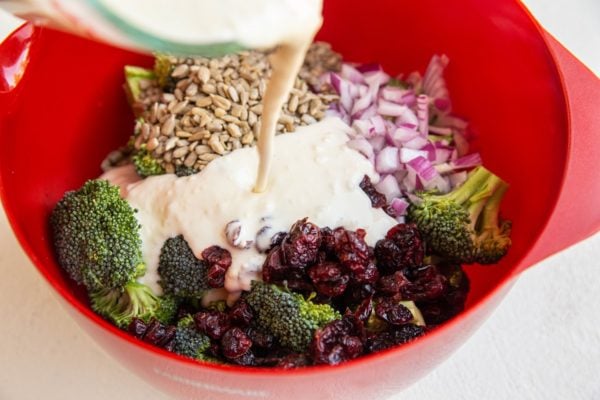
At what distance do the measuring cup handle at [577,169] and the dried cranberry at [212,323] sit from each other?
575 millimetres

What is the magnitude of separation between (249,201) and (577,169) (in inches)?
25.2

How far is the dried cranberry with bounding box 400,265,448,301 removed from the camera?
4.99ft

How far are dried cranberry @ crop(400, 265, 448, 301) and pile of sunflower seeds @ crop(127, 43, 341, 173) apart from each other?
450mm

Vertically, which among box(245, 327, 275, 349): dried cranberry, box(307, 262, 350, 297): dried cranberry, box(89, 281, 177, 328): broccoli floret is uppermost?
box(307, 262, 350, 297): dried cranberry

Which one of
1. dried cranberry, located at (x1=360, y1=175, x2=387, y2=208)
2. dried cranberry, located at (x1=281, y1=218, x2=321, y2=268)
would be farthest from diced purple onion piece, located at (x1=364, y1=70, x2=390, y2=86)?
dried cranberry, located at (x1=281, y1=218, x2=321, y2=268)

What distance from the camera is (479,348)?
1.65m

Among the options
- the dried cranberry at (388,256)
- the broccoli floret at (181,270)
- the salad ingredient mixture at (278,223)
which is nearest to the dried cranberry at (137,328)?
the salad ingredient mixture at (278,223)

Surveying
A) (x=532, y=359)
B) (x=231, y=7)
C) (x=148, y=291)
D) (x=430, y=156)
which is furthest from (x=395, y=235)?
(x=231, y=7)

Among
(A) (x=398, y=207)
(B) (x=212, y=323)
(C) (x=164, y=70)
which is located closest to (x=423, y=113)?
(A) (x=398, y=207)

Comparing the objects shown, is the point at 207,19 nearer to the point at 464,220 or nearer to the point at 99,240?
the point at 99,240

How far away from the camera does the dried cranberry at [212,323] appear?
1.45m

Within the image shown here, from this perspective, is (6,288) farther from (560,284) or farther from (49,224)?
(560,284)

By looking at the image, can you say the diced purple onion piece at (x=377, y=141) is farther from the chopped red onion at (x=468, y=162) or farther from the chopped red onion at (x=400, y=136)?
the chopped red onion at (x=468, y=162)

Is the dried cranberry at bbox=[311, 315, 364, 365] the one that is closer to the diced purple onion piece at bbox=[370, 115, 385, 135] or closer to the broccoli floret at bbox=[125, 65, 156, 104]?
the diced purple onion piece at bbox=[370, 115, 385, 135]
